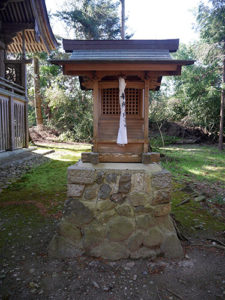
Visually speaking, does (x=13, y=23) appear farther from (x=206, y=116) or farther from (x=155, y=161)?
(x=206, y=116)

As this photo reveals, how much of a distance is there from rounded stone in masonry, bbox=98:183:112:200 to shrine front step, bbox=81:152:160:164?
526 mm

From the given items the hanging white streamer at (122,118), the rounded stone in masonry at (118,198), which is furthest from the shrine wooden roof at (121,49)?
the rounded stone in masonry at (118,198)

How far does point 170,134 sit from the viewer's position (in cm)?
2144

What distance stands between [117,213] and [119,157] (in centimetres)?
101

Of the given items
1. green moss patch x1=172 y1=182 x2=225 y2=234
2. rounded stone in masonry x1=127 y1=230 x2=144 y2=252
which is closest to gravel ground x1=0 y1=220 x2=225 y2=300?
rounded stone in masonry x1=127 y1=230 x2=144 y2=252

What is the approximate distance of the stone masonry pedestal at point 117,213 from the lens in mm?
3406

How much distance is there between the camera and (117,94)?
3.97m

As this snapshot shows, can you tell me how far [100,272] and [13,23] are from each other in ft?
34.2

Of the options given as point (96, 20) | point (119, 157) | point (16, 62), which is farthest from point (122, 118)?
point (96, 20)

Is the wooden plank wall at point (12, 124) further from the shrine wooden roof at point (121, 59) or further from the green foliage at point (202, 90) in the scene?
the green foliage at point (202, 90)

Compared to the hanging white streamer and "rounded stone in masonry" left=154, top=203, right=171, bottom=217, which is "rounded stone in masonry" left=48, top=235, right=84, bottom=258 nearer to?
"rounded stone in masonry" left=154, top=203, right=171, bottom=217

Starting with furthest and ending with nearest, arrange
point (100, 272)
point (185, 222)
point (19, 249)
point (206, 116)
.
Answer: point (206, 116) → point (185, 222) → point (19, 249) → point (100, 272)

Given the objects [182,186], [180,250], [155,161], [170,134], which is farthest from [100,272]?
[170,134]

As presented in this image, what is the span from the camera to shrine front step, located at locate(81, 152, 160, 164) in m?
3.80
